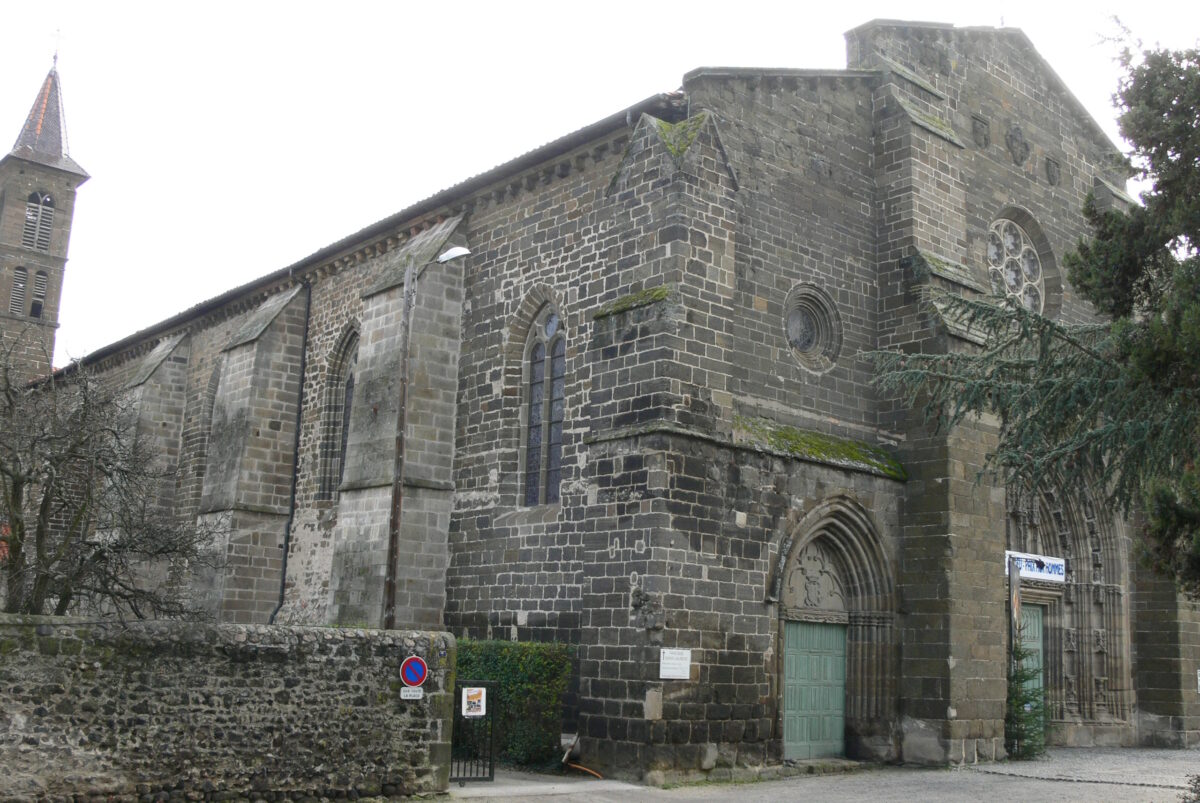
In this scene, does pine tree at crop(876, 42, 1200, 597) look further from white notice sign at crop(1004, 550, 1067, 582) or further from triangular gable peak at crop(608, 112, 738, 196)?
white notice sign at crop(1004, 550, 1067, 582)

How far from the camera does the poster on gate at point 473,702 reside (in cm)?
1290

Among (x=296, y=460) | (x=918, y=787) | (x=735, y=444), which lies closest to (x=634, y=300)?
(x=735, y=444)

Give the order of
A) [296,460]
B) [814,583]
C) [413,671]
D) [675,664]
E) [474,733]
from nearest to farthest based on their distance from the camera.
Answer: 1. [413,671]
2. [675,664]
3. [474,733]
4. [814,583]
5. [296,460]

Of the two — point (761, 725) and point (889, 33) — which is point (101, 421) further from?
point (889, 33)

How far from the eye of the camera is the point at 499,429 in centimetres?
1747

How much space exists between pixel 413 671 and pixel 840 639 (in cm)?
726

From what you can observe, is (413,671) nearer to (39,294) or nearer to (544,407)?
(544,407)

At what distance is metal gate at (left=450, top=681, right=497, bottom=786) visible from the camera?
1295 cm

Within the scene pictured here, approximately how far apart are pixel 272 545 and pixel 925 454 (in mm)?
12549

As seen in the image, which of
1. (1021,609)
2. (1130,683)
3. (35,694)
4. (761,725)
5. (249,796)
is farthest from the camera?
→ (1130,683)

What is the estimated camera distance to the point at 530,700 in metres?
14.4

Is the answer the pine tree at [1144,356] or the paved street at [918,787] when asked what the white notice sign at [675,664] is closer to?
the paved street at [918,787]

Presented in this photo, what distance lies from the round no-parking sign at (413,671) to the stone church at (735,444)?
76.8 inches

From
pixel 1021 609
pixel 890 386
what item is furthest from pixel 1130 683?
pixel 890 386
